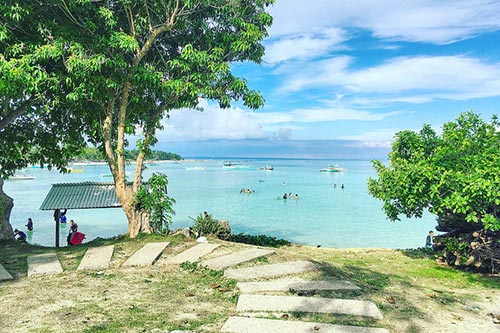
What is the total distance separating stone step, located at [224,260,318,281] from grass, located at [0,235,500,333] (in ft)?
0.64

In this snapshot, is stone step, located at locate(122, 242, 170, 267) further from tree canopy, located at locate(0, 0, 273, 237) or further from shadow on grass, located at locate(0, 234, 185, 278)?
tree canopy, located at locate(0, 0, 273, 237)

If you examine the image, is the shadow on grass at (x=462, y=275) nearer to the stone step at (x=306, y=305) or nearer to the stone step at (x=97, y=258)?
the stone step at (x=306, y=305)

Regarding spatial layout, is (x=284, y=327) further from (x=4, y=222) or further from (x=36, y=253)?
(x=4, y=222)

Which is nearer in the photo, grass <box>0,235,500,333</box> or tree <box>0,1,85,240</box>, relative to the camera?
grass <box>0,235,500,333</box>

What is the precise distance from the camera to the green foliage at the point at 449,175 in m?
8.11

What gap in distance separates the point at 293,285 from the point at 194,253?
3059 mm

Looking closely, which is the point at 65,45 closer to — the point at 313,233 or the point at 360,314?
the point at 360,314

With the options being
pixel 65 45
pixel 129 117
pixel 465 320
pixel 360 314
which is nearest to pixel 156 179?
pixel 129 117

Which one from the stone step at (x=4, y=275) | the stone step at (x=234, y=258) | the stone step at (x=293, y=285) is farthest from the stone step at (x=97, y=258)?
the stone step at (x=293, y=285)

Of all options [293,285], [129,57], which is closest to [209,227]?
[129,57]

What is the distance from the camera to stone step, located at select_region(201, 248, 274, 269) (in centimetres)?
697

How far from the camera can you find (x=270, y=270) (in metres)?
6.51

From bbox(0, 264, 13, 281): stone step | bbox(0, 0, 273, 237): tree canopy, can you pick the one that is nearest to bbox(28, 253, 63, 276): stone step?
bbox(0, 264, 13, 281): stone step

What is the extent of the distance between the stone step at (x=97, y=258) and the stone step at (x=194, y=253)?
1321mm
